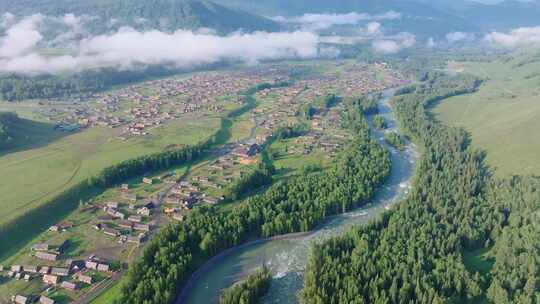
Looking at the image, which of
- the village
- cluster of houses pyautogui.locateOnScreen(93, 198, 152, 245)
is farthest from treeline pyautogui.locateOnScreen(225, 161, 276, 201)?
cluster of houses pyautogui.locateOnScreen(93, 198, 152, 245)

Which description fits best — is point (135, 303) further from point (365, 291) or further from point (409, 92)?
point (409, 92)

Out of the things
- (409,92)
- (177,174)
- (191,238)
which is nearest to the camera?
(191,238)

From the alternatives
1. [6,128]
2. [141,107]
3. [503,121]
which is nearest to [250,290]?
[6,128]

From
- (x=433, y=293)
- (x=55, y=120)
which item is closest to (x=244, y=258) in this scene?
(x=433, y=293)

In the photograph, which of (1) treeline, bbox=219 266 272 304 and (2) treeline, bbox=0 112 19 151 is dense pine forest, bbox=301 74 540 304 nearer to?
(1) treeline, bbox=219 266 272 304

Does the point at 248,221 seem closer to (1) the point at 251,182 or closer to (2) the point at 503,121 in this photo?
(1) the point at 251,182

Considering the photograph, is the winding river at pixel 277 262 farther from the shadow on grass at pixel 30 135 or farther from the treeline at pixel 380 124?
the shadow on grass at pixel 30 135
